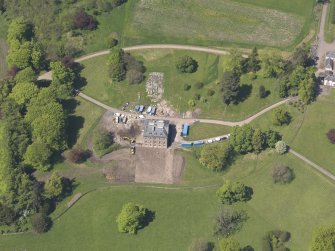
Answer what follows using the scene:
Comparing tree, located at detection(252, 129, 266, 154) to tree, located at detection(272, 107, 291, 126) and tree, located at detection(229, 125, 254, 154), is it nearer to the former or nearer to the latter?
tree, located at detection(229, 125, 254, 154)

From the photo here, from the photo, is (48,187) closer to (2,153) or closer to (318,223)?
(2,153)

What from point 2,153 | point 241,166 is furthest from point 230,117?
point 2,153

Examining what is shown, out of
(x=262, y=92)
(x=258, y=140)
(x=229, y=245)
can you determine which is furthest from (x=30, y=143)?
(x=262, y=92)

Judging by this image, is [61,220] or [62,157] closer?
[61,220]

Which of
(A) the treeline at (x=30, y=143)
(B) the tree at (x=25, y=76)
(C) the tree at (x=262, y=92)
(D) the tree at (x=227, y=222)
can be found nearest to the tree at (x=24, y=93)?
(A) the treeline at (x=30, y=143)

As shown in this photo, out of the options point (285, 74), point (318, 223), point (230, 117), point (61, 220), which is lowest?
point (61, 220)

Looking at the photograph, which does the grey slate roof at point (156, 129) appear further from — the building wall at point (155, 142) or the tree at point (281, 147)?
the tree at point (281, 147)
